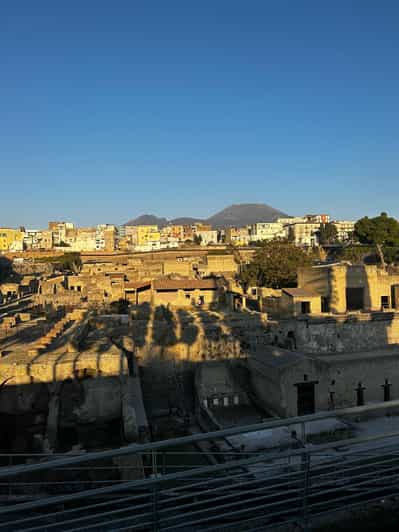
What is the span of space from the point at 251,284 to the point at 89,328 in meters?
21.1

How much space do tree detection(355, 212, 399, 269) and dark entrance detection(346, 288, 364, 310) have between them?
29.9m

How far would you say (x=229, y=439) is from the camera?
44.3 ft

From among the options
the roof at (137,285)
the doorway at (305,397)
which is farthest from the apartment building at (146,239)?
the doorway at (305,397)

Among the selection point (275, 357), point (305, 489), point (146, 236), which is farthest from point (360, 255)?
point (146, 236)

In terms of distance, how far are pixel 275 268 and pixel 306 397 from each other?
76.4 ft

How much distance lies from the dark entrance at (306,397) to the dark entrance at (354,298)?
50.7 feet

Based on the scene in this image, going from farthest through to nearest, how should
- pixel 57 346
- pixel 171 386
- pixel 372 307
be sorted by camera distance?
pixel 372 307 < pixel 171 386 < pixel 57 346

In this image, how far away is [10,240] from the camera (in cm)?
13038

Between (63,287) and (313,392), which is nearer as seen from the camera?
(313,392)

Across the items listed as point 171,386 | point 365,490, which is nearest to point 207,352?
point 171,386

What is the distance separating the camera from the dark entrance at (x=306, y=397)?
16.5 meters

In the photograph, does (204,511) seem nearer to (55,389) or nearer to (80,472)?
(80,472)

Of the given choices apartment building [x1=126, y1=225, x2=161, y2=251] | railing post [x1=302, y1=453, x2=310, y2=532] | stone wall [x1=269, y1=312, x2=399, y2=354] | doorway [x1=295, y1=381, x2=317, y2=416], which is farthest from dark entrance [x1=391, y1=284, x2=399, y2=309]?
apartment building [x1=126, y1=225, x2=161, y2=251]

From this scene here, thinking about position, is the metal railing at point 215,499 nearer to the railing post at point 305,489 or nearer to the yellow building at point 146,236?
the railing post at point 305,489
